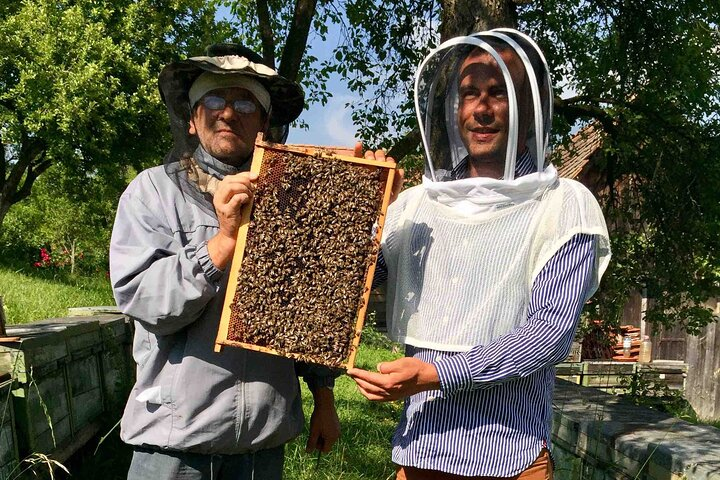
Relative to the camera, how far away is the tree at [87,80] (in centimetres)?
1591

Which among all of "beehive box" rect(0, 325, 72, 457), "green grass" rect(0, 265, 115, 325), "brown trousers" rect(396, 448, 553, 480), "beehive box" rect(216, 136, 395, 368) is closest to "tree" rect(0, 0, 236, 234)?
"green grass" rect(0, 265, 115, 325)

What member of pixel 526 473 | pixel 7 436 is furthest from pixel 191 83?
pixel 7 436

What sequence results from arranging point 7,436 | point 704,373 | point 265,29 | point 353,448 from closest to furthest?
point 7,436 → point 353,448 → point 265,29 → point 704,373

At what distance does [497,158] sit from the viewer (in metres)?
2.18

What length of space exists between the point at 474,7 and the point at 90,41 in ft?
47.3

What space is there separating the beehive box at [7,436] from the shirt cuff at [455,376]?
2.16 meters

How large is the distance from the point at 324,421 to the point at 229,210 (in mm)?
1045

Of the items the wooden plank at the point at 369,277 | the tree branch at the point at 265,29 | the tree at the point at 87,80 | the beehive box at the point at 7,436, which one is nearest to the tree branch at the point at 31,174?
the tree at the point at 87,80

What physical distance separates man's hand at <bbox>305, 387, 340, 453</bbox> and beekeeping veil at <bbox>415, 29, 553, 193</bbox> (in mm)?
977

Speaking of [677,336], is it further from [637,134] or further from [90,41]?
[90,41]

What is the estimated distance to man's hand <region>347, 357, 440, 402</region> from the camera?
1917 millimetres

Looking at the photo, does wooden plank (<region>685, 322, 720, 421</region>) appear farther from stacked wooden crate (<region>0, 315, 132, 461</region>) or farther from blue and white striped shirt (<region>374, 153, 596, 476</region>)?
blue and white striped shirt (<region>374, 153, 596, 476</region>)

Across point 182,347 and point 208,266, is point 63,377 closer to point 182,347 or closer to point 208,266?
point 182,347

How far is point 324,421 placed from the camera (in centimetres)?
265
